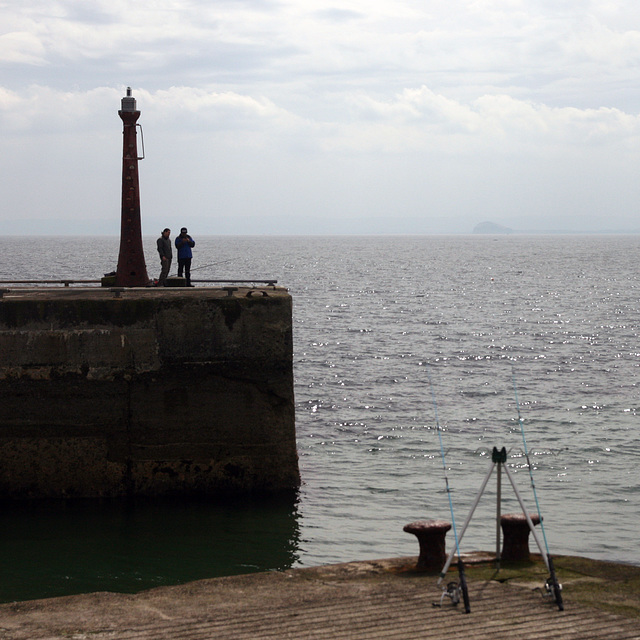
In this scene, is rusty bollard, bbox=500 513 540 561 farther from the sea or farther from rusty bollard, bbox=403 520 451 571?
rusty bollard, bbox=403 520 451 571

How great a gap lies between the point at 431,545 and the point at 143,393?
212 inches

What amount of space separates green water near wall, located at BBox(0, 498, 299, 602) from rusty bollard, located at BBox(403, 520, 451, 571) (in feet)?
9.53

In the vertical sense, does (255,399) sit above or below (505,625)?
above

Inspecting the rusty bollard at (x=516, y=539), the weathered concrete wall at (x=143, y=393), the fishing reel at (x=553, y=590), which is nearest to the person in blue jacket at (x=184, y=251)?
the weathered concrete wall at (x=143, y=393)

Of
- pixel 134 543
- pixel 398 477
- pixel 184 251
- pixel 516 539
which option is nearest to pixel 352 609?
pixel 516 539

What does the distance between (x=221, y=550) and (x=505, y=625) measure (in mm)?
5341

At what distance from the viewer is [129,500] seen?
12.9 metres

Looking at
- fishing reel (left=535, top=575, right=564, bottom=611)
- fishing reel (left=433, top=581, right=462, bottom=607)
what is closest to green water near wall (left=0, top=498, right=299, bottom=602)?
fishing reel (left=433, top=581, right=462, bottom=607)

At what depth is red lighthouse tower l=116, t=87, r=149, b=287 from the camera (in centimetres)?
1809

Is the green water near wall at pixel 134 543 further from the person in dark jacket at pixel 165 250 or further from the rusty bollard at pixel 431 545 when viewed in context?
the person in dark jacket at pixel 165 250

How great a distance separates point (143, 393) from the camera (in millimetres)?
12805

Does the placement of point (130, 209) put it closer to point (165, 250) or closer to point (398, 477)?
point (165, 250)

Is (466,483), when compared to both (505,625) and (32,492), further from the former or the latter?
(505,625)

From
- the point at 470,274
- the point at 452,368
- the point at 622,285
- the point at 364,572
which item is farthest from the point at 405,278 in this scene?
the point at 364,572
